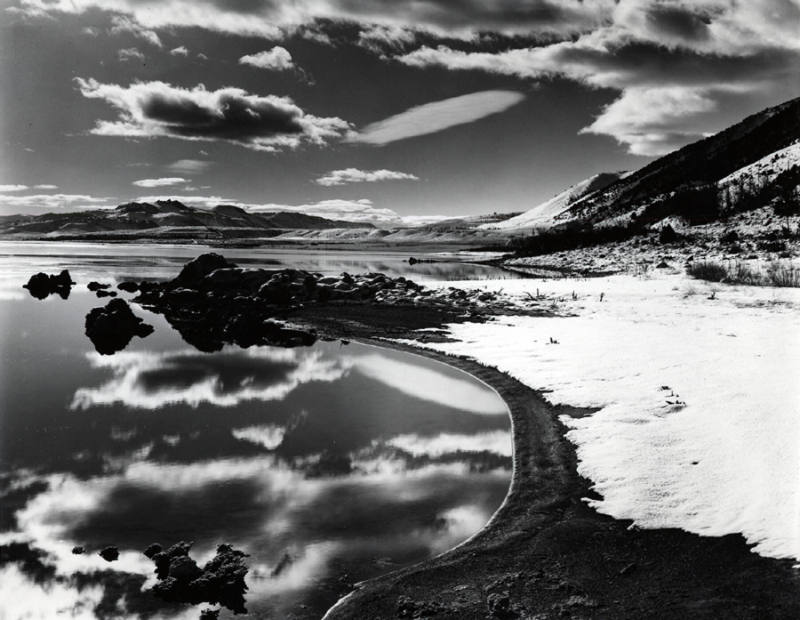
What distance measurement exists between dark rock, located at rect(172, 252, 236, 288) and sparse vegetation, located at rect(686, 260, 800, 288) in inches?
978

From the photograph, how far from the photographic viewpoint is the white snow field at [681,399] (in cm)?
641

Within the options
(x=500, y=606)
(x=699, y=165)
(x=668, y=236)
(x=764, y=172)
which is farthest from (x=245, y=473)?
(x=699, y=165)

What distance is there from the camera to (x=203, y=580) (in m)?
5.45

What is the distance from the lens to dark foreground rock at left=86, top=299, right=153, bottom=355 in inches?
731

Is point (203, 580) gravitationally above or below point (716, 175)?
below

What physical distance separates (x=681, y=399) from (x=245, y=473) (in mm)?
7266

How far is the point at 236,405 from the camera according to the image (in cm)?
1154

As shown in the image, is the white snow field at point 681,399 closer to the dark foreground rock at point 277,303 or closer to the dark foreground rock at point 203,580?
the dark foreground rock at point 203,580

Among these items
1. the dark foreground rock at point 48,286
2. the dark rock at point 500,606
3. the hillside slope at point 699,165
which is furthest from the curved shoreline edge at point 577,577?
the hillside slope at point 699,165

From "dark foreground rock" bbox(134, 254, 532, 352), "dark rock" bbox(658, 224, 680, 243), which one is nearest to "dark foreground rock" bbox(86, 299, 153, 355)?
"dark foreground rock" bbox(134, 254, 532, 352)

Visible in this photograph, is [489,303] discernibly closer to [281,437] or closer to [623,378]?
[623,378]

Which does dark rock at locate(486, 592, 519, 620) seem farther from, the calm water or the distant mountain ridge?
the distant mountain ridge

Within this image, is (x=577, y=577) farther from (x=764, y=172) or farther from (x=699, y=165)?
(x=699, y=165)

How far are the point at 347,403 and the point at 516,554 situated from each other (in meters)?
6.14
